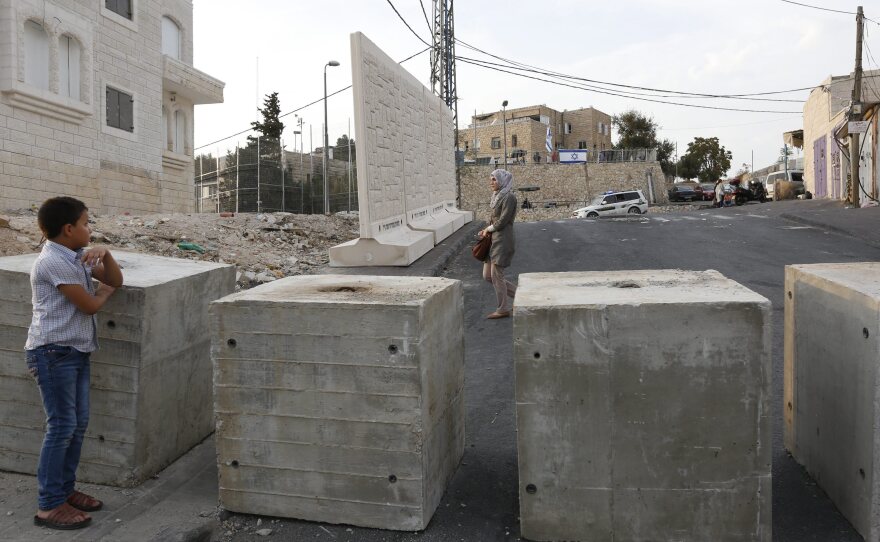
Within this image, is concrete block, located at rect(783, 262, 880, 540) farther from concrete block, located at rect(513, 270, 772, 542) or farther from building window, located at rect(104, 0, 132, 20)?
building window, located at rect(104, 0, 132, 20)

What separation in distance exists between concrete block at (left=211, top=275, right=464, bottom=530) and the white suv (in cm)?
3087

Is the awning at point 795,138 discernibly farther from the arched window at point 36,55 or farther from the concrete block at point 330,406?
the concrete block at point 330,406

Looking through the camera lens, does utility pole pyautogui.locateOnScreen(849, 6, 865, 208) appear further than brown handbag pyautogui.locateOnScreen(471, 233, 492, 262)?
Yes

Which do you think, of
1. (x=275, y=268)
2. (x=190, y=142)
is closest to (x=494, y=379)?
(x=275, y=268)

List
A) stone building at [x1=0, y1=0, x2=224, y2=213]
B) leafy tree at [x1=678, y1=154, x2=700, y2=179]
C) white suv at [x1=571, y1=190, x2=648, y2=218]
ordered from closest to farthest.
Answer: stone building at [x1=0, y1=0, x2=224, y2=213] → white suv at [x1=571, y1=190, x2=648, y2=218] → leafy tree at [x1=678, y1=154, x2=700, y2=179]

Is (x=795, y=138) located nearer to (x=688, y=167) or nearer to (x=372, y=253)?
(x=372, y=253)

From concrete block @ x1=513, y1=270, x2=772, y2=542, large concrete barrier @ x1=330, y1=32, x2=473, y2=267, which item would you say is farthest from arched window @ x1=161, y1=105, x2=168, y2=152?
concrete block @ x1=513, y1=270, x2=772, y2=542

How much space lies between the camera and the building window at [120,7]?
1712cm

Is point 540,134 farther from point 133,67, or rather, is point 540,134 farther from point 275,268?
point 275,268

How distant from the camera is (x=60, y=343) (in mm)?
3260

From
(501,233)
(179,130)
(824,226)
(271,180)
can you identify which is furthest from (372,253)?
(271,180)

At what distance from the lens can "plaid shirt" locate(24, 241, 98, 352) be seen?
3.24 metres

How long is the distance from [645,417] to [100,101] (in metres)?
17.0

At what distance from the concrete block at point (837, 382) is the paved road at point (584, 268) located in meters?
0.16
